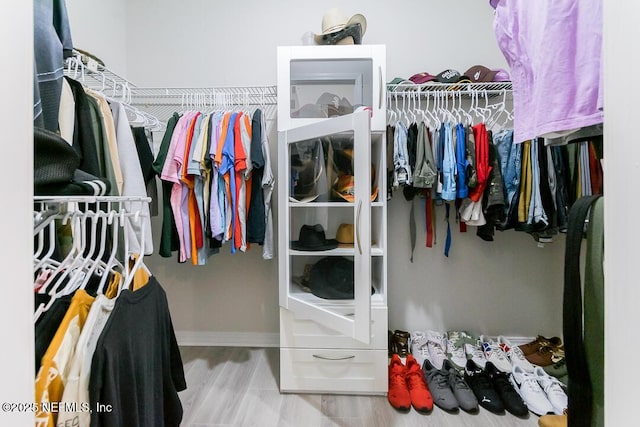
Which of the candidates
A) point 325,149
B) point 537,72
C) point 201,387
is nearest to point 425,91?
point 325,149

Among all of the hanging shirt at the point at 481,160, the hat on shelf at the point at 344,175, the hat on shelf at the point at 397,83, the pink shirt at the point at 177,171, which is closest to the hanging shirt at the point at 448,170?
the hanging shirt at the point at 481,160

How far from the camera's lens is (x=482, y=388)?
162 centimetres

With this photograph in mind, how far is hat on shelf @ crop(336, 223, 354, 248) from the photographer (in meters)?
1.64

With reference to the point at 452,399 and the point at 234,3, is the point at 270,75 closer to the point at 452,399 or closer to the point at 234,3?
the point at 234,3

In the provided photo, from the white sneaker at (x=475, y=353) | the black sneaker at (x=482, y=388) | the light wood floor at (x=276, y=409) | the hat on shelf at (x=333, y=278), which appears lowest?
the light wood floor at (x=276, y=409)

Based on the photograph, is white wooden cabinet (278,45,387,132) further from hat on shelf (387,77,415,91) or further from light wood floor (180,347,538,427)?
light wood floor (180,347,538,427)

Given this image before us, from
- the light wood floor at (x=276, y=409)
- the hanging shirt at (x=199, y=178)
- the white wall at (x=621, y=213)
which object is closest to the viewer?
the white wall at (x=621, y=213)

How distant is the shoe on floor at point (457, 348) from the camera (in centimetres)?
186

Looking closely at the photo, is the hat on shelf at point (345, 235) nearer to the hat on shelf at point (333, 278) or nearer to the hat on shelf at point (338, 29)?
the hat on shelf at point (333, 278)

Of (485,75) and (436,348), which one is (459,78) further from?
(436,348)

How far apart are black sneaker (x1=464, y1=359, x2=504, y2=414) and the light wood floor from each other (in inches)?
1.3

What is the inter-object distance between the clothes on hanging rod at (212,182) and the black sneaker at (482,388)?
1.37 m

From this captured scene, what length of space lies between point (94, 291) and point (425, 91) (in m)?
1.94
